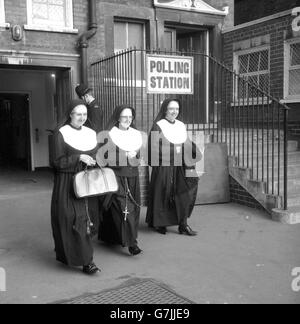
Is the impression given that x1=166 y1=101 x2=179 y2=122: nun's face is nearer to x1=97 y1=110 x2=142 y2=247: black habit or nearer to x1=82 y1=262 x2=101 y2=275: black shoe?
x1=97 y1=110 x2=142 y2=247: black habit

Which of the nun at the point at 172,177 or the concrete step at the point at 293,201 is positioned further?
the concrete step at the point at 293,201

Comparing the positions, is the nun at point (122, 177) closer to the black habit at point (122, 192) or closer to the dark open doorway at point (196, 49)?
the black habit at point (122, 192)

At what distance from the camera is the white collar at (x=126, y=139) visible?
5.05 metres

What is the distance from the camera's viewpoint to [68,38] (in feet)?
27.1

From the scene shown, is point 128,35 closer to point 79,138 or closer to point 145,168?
point 145,168

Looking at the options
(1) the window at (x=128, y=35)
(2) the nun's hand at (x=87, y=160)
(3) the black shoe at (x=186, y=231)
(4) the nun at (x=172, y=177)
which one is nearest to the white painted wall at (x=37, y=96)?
(1) the window at (x=128, y=35)

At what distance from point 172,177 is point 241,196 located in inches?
83.1

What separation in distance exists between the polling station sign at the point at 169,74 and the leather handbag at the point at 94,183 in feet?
9.04

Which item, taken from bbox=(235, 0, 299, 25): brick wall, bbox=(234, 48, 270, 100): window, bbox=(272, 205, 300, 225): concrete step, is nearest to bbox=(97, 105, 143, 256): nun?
bbox=(272, 205, 300, 225): concrete step

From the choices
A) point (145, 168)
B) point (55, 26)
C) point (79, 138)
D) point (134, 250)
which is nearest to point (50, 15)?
point (55, 26)

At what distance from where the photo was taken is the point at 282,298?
3818 mm
